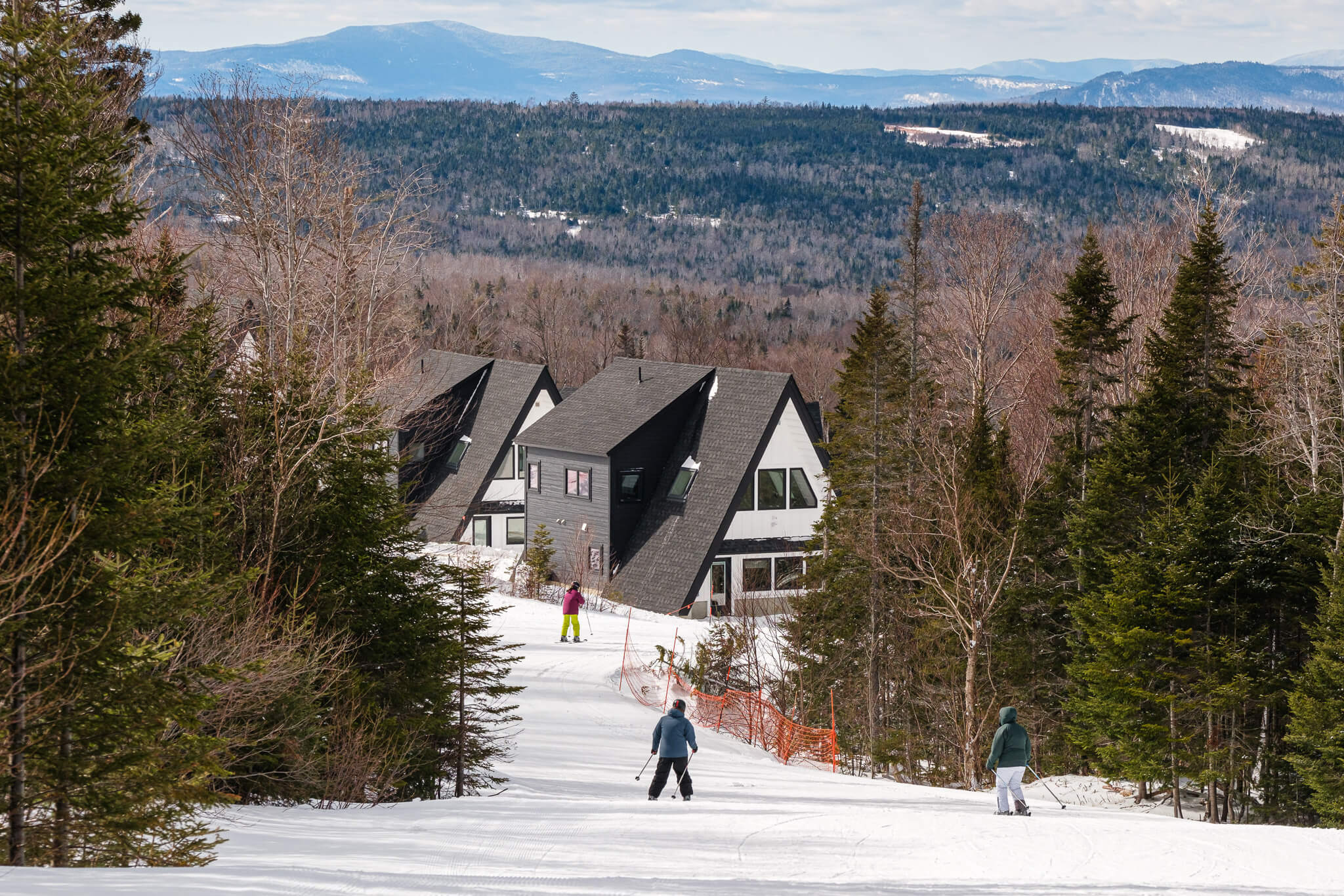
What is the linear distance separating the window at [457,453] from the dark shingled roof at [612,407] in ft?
20.9

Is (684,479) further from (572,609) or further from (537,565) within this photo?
(572,609)

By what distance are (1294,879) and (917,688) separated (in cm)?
2013

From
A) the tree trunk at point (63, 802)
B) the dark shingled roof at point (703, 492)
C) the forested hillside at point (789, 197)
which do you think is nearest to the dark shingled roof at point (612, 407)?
the dark shingled roof at point (703, 492)

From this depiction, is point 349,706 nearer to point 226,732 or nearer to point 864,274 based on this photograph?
point 226,732

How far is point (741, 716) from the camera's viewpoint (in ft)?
91.9

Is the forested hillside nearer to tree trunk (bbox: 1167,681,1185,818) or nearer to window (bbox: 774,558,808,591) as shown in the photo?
window (bbox: 774,558,808,591)

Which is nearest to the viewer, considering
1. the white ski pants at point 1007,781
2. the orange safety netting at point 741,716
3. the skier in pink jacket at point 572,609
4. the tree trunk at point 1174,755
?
the white ski pants at point 1007,781

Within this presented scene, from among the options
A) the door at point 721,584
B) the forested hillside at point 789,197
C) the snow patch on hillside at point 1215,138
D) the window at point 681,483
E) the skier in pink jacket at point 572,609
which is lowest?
the door at point 721,584

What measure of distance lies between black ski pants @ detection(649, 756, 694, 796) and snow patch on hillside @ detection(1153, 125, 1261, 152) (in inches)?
7028

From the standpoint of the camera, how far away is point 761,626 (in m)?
38.8

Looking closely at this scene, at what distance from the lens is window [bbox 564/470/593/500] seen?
43.4 metres

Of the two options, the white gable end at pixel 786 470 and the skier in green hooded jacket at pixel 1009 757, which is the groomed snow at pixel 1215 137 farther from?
the skier in green hooded jacket at pixel 1009 757

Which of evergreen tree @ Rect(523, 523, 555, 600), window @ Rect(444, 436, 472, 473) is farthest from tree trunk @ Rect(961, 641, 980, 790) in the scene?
window @ Rect(444, 436, 472, 473)

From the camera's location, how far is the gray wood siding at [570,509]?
4266 cm
